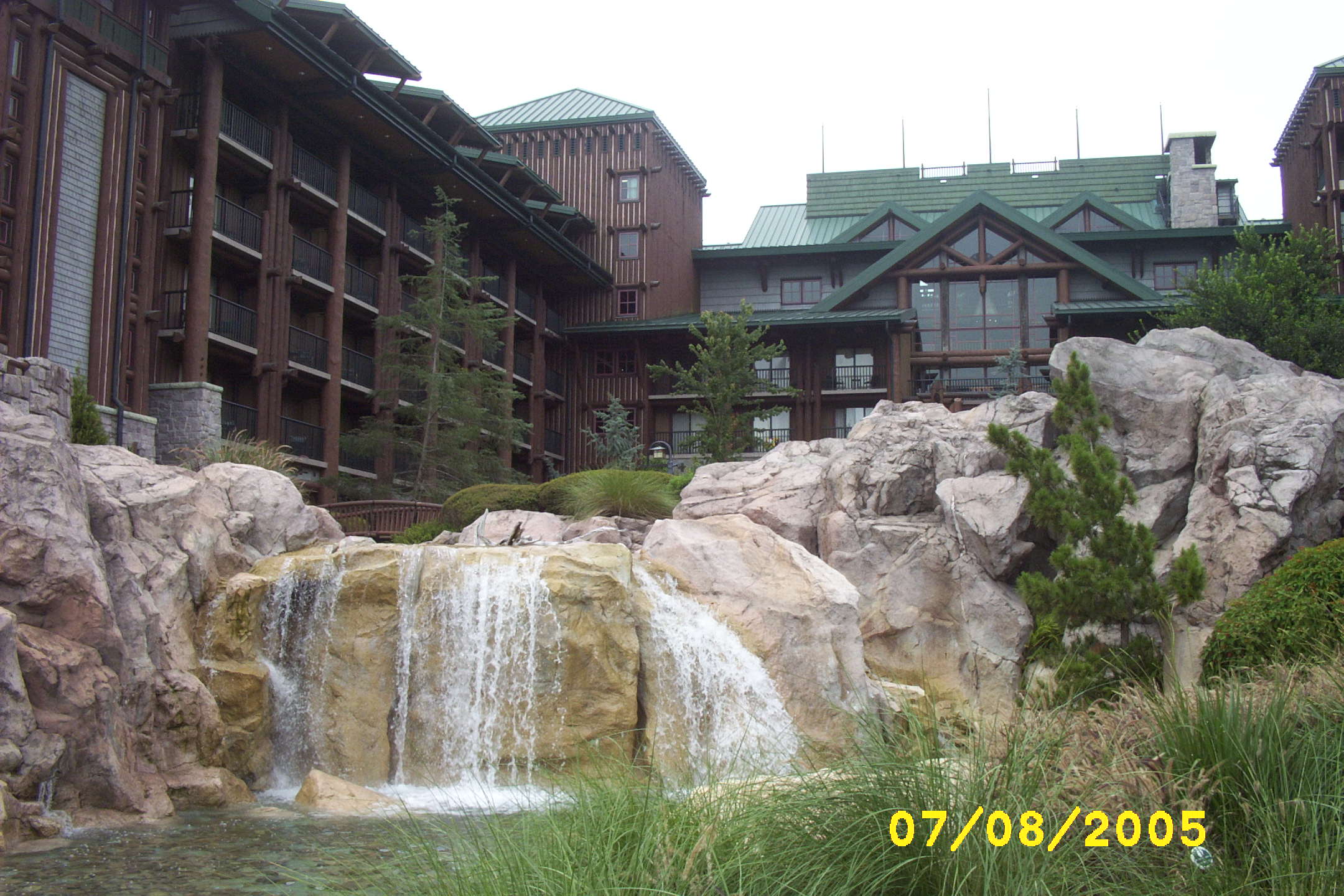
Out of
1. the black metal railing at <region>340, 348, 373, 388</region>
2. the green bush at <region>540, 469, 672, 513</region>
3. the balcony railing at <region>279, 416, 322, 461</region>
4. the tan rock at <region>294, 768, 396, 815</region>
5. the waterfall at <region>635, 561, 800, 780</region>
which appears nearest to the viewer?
the tan rock at <region>294, 768, 396, 815</region>

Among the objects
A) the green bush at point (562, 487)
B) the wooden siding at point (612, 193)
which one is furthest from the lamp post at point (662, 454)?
the wooden siding at point (612, 193)

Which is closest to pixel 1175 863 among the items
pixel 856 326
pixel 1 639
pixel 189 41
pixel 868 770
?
pixel 868 770

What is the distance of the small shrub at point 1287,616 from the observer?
11.6 metres

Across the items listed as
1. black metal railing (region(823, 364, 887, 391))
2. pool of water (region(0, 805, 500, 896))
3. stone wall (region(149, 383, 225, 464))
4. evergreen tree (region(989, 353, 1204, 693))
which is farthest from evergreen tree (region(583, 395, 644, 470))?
pool of water (region(0, 805, 500, 896))

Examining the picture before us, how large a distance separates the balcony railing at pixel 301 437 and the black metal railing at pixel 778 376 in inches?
642

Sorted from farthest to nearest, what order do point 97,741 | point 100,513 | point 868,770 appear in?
point 100,513 < point 97,741 < point 868,770

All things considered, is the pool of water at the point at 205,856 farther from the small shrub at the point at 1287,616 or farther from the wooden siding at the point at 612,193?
the wooden siding at the point at 612,193

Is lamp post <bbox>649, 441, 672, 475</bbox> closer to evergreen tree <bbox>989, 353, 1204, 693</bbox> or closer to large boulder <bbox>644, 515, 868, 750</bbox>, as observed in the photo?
large boulder <bbox>644, 515, 868, 750</bbox>

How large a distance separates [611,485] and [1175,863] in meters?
18.3

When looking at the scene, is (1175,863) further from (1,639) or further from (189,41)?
(189,41)

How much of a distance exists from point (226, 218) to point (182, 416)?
5549 mm

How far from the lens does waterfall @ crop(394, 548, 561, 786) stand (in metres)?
13.3

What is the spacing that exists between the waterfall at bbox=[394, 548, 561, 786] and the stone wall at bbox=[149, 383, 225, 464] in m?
10.7

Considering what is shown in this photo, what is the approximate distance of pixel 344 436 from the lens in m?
27.9
